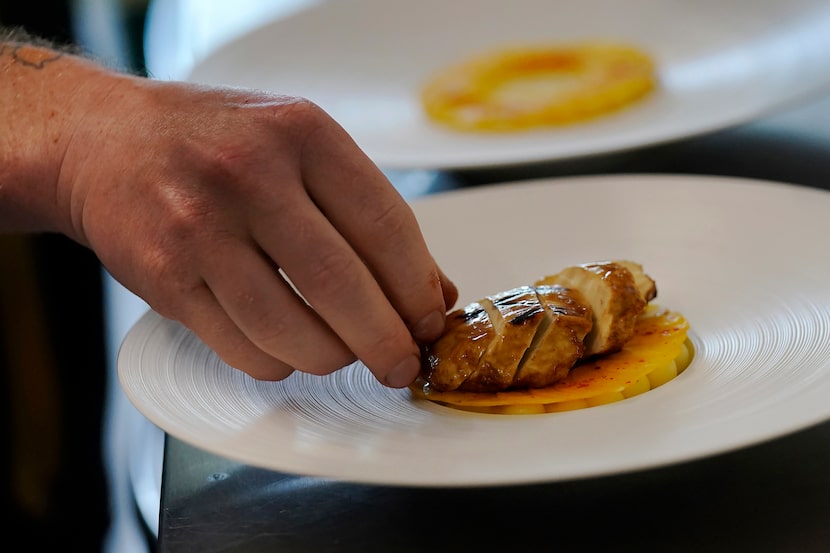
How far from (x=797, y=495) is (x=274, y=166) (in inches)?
24.3

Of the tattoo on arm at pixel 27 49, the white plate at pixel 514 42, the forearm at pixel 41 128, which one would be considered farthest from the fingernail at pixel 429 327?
the white plate at pixel 514 42

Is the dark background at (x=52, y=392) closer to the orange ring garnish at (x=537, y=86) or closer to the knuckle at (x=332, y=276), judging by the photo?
the knuckle at (x=332, y=276)

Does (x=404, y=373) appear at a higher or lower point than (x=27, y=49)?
lower

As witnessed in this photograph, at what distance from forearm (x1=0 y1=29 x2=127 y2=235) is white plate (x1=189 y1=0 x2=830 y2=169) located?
0.72 metres

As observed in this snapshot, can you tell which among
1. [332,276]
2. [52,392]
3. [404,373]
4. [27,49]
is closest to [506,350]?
[404,373]

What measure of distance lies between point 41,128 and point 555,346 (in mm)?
704

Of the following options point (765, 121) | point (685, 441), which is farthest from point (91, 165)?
point (765, 121)

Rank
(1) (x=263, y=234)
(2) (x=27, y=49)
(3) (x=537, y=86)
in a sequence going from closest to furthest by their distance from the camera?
1. (1) (x=263, y=234)
2. (2) (x=27, y=49)
3. (3) (x=537, y=86)

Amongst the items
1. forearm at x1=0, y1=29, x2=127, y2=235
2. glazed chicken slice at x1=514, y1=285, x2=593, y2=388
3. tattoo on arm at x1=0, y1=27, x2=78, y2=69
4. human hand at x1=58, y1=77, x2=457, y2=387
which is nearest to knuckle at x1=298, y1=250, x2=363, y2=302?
human hand at x1=58, y1=77, x2=457, y2=387

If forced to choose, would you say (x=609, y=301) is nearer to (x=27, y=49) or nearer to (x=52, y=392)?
(x=27, y=49)

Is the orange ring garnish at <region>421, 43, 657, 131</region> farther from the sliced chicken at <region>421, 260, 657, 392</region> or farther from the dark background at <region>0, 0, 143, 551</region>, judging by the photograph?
the sliced chicken at <region>421, 260, 657, 392</region>

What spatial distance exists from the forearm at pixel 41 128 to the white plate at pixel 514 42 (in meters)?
0.72

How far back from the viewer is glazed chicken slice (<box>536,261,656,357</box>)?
1.33m

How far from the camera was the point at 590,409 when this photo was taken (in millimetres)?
1172
